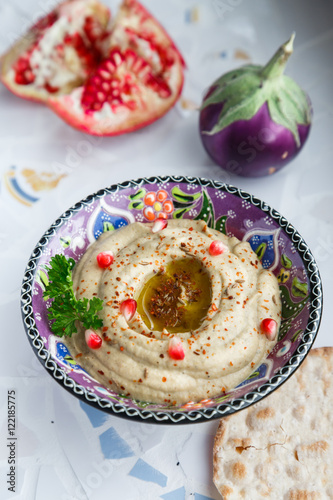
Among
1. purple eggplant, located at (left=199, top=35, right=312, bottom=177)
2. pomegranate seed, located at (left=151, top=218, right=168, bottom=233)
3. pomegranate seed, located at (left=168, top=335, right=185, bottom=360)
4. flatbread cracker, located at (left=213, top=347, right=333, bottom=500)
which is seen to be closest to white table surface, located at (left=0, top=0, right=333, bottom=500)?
flatbread cracker, located at (left=213, top=347, right=333, bottom=500)

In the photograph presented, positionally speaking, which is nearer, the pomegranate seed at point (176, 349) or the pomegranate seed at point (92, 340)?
the pomegranate seed at point (176, 349)

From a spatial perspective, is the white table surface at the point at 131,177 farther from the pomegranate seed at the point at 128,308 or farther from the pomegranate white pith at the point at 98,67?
the pomegranate seed at the point at 128,308

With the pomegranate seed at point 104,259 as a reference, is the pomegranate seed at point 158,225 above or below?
above

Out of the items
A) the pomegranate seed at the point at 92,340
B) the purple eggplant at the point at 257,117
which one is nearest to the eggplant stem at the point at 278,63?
the purple eggplant at the point at 257,117

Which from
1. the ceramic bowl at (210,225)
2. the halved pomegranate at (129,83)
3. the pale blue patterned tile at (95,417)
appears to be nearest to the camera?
the ceramic bowl at (210,225)

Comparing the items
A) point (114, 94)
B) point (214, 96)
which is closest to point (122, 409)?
point (214, 96)

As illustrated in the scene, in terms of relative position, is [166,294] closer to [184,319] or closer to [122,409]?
[184,319]

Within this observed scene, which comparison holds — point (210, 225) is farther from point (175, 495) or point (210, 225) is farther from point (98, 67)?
point (98, 67)

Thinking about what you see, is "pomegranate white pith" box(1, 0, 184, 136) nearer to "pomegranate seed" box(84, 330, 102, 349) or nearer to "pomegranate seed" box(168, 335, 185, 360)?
"pomegranate seed" box(84, 330, 102, 349)

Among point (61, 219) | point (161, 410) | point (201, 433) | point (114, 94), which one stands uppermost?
point (114, 94)
